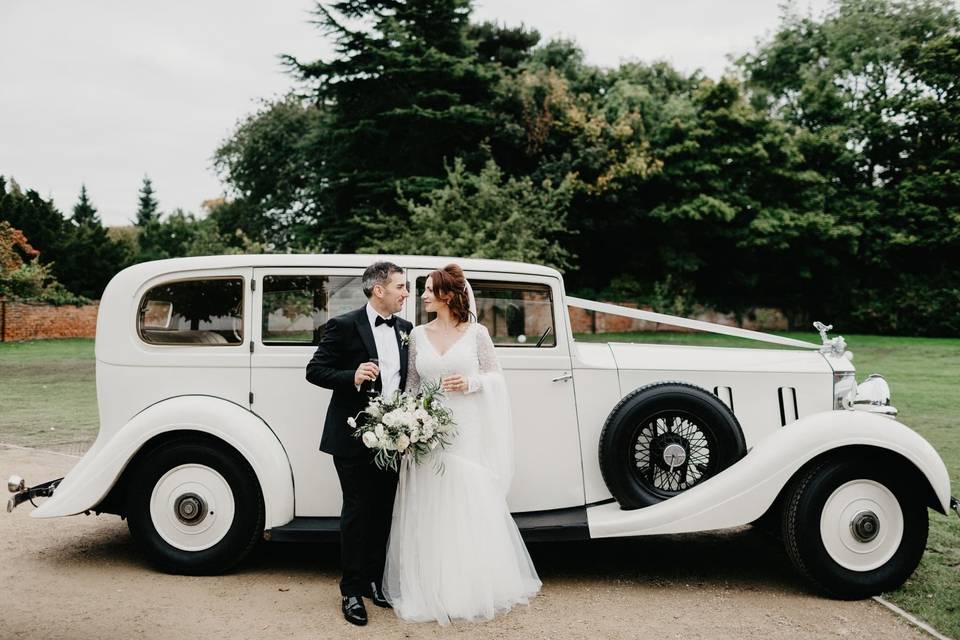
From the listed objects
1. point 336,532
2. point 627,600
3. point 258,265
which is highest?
point 258,265

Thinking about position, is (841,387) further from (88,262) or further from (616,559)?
(88,262)

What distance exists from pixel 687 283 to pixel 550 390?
1187 inches

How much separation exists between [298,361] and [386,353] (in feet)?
2.59

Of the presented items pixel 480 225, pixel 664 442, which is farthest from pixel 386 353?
pixel 480 225

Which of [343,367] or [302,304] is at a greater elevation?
[302,304]

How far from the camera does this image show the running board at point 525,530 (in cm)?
485

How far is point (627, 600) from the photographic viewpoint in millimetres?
4738

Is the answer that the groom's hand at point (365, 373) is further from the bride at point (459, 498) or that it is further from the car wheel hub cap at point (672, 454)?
the car wheel hub cap at point (672, 454)

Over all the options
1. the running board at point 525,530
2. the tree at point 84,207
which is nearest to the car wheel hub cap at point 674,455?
the running board at point 525,530

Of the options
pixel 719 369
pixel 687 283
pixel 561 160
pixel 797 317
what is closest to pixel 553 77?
pixel 561 160

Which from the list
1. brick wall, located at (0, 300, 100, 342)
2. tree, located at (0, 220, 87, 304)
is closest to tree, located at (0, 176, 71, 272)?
tree, located at (0, 220, 87, 304)

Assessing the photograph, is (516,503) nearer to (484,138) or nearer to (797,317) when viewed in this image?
(484,138)

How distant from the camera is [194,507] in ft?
16.5

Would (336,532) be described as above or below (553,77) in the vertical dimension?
below
